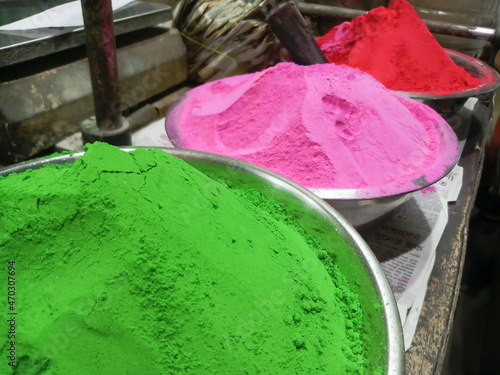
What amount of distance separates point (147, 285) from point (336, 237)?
259mm

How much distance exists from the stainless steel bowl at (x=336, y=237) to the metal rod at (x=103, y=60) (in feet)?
0.70

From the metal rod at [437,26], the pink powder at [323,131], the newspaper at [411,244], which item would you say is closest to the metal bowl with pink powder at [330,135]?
the pink powder at [323,131]

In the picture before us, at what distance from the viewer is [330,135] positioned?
0.72m

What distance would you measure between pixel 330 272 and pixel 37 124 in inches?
30.4

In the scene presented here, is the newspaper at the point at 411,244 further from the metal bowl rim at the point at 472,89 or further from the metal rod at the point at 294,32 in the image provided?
the metal rod at the point at 294,32

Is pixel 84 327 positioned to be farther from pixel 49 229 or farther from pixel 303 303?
pixel 303 303

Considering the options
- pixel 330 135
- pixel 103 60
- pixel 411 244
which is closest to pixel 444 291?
pixel 411 244

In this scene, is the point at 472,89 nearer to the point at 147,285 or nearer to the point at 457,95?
the point at 457,95

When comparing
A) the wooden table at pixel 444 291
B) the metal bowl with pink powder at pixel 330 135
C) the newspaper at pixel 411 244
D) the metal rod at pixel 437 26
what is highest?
the metal rod at pixel 437 26

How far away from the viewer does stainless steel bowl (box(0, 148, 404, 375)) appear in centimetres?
38

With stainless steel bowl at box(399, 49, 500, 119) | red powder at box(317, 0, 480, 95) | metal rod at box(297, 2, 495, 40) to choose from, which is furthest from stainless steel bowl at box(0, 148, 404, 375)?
metal rod at box(297, 2, 495, 40)

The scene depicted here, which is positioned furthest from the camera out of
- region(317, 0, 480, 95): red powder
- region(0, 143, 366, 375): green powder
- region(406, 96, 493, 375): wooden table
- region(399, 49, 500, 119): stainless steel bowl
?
region(317, 0, 480, 95): red powder

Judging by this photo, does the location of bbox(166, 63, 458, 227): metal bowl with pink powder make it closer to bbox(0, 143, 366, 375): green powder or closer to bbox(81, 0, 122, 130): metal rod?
bbox(81, 0, 122, 130): metal rod

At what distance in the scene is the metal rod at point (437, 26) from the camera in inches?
54.4
